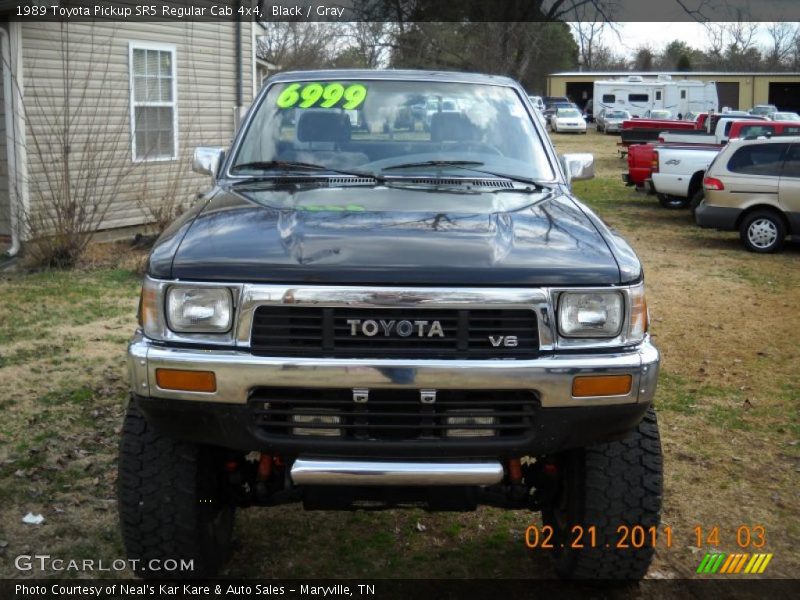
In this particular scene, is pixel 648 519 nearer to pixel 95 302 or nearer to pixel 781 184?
pixel 95 302

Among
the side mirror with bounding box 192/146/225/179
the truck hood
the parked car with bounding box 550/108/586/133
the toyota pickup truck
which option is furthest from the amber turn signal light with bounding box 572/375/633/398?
the parked car with bounding box 550/108/586/133

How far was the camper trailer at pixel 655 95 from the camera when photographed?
5000 cm

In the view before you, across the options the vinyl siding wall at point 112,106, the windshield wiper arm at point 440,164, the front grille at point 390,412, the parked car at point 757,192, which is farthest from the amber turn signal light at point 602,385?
the parked car at point 757,192

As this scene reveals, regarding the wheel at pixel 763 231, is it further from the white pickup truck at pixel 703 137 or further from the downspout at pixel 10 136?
the downspout at pixel 10 136

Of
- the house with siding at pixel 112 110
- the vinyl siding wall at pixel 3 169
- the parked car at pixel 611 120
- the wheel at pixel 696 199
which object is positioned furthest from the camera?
the parked car at pixel 611 120

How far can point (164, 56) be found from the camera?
13492 millimetres

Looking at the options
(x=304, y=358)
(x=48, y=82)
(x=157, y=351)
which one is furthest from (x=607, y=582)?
(x=48, y=82)

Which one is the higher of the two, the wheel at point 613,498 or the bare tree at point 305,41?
the bare tree at point 305,41

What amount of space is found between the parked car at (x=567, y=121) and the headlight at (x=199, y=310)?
4570 cm

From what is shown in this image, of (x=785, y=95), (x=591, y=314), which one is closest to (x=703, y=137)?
(x=591, y=314)

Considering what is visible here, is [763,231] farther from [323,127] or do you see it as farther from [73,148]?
[323,127]

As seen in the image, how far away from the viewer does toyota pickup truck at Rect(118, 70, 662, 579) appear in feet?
10.0

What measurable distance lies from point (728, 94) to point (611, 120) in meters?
14.0

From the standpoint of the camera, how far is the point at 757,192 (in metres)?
13.5
